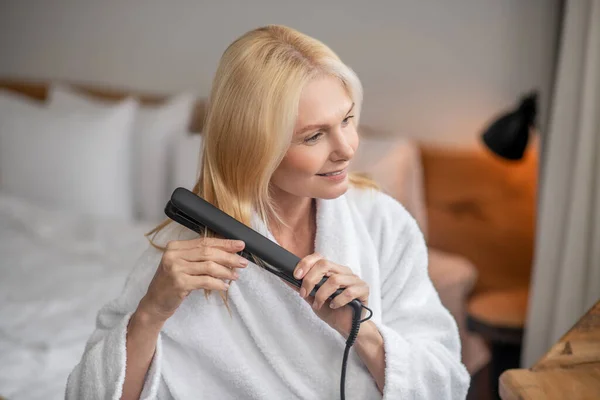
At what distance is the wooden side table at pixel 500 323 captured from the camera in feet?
6.23

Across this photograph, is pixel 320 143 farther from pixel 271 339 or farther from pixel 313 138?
pixel 271 339

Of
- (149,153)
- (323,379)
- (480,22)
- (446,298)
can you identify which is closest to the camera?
(323,379)

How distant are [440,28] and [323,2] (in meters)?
0.41

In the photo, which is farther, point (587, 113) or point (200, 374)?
point (587, 113)

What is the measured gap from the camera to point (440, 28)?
212 cm

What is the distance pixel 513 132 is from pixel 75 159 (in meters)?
1.48

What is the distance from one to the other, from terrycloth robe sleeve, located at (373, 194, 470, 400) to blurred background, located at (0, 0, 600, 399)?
1.94 feet

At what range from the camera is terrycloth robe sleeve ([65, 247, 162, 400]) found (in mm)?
1001

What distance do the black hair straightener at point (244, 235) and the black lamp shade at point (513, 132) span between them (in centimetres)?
105

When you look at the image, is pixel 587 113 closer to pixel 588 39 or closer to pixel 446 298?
pixel 588 39

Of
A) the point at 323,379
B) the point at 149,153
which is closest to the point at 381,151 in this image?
the point at 149,153

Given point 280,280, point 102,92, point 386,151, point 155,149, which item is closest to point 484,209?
point 386,151

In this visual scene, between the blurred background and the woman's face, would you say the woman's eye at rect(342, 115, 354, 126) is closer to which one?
the woman's face

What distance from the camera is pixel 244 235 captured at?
0.95 meters
